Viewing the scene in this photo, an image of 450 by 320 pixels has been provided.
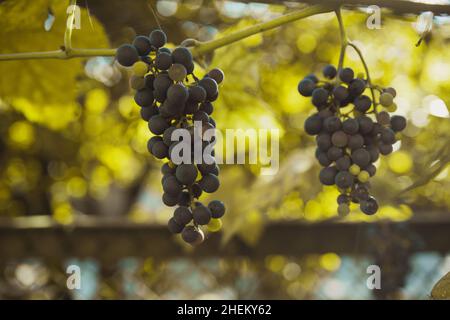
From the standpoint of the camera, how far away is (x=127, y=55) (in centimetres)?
71

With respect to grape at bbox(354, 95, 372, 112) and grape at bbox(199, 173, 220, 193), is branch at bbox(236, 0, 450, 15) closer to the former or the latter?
grape at bbox(354, 95, 372, 112)

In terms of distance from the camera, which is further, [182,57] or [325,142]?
[325,142]

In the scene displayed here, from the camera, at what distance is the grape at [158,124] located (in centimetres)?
72

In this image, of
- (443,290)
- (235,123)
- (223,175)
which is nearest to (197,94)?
(443,290)

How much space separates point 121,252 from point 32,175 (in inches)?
26.4

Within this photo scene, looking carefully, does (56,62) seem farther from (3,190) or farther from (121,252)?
(3,190)

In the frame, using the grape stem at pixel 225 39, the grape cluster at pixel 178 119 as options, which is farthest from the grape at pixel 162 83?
the grape stem at pixel 225 39

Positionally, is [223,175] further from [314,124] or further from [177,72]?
[177,72]

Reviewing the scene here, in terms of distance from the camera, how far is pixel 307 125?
876 mm

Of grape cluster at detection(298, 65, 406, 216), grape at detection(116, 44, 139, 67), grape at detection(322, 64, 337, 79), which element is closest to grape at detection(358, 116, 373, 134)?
grape cluster at detection(298, 65, 406, 216)

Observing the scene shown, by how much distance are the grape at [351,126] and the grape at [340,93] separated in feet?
0.13

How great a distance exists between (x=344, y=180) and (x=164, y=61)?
32 cm

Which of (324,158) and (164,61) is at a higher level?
(164,61)

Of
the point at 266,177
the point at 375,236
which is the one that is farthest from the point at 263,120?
the point at 375,236
